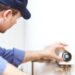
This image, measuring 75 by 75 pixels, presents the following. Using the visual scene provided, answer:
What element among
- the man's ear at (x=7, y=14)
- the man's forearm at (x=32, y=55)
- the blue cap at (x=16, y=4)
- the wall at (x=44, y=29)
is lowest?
the man's forearm at (x=32, y=55)

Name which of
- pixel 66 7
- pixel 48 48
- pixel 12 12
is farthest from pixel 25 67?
pixel 12 12

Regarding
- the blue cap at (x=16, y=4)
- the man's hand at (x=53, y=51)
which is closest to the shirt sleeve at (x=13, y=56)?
the man's hand at (x=53, y=51)

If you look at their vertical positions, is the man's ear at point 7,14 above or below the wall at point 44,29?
above

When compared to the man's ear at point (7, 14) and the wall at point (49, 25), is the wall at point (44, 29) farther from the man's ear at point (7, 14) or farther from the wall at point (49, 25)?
the man's ear at point (7, 14)

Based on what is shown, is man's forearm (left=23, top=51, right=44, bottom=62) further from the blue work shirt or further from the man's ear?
the man's ear

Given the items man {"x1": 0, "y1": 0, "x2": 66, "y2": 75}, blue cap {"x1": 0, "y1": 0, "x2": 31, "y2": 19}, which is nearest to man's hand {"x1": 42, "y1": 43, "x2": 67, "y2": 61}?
man {"x1": 0, "y1": 0, "x2": 66, "y2": 75}

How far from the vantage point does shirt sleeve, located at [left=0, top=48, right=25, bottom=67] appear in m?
1.30

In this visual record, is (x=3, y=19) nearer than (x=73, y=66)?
Yes

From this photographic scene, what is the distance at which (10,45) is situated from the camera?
160 cm

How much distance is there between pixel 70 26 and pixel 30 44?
35 centimetres

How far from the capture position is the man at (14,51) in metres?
0.82

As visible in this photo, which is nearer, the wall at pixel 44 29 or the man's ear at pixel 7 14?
the man's ear at pixel 7 14

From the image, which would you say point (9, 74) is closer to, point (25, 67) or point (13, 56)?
point (13, 56)

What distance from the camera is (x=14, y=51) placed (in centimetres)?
134
